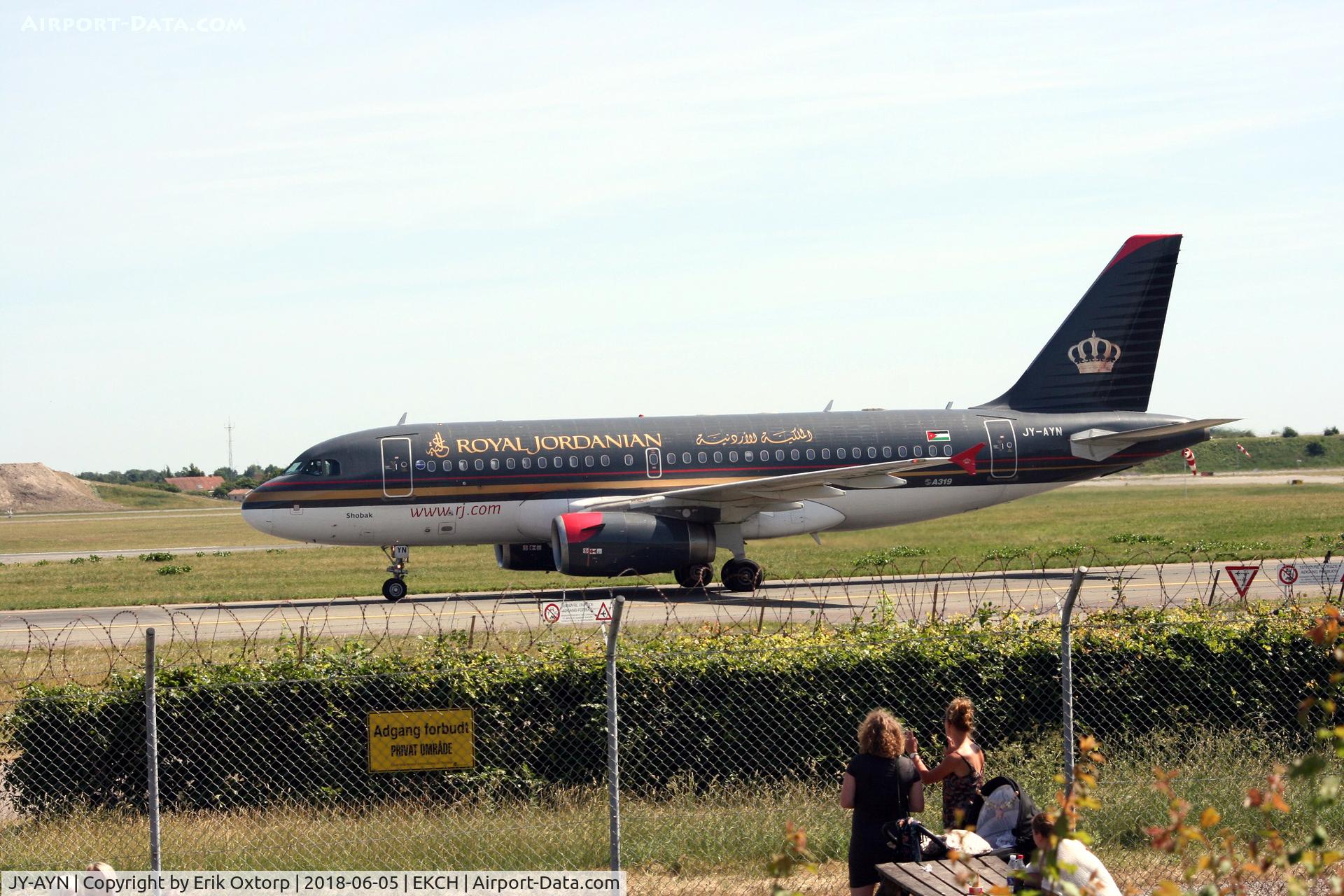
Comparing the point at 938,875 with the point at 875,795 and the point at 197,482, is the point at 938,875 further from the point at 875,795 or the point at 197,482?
the point at 197,482

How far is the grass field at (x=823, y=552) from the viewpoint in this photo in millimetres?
29812

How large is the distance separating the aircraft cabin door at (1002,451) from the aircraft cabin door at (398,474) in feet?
43.6

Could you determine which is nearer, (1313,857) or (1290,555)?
(1313,857)

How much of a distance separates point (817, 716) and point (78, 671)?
11563mm

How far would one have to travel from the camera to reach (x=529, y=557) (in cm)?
2878

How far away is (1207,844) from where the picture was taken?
29.7 ft

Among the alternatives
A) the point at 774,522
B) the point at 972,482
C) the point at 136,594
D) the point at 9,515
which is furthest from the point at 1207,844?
the point at 9,515

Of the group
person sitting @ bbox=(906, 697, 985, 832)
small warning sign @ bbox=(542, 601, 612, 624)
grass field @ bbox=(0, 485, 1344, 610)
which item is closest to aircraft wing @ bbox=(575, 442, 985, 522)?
grass field @ bbox=(0, 485, 1344, 610)

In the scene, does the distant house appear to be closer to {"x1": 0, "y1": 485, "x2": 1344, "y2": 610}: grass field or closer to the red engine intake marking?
{"x1": 0, "y1": 485, "x2": 1344, "y2": 610}: grass field

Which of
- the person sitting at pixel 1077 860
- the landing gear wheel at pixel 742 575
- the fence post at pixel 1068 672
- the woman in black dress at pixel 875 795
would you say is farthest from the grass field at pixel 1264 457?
the person sitting at pixel 1077 860

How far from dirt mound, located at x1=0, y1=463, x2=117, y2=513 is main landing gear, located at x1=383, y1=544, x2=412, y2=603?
93.0m

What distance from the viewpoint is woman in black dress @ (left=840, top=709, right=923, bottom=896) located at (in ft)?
25.2

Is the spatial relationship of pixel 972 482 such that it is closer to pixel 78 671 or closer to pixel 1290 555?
pixel 1290 555

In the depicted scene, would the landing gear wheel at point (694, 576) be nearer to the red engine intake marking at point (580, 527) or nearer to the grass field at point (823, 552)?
the red engine intake marking at point (580, 527)
